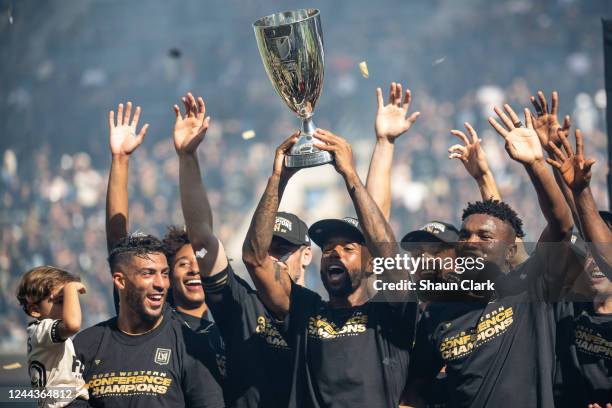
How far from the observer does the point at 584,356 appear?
152 inches

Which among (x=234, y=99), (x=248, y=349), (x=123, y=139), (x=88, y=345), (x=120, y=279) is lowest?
(x=248, y=349)

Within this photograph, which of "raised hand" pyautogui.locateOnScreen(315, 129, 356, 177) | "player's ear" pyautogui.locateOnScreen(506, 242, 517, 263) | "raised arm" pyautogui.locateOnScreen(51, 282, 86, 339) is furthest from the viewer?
"player's ear" pyautogui.locateOnScreen(506, 242, 517, 263)

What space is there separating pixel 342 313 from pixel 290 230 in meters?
0.71

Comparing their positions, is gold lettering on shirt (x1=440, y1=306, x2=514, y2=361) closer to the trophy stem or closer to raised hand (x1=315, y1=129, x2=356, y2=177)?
raised hand (x1=315, y1=129, x2=356, y2=177)

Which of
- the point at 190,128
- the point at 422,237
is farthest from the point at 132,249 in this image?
the point at 422,237

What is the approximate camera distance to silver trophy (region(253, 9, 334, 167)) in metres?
4.21

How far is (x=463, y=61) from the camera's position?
1330cm

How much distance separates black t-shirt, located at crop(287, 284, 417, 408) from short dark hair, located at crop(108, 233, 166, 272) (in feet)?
2.38

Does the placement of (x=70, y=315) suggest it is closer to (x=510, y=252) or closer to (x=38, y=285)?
(x=38, y=285)

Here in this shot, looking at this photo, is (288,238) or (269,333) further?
(288,238)

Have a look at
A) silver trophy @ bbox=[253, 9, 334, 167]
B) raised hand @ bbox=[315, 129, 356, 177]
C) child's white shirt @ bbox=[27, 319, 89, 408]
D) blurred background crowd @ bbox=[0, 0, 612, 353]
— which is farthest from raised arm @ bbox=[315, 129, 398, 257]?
blurred background crowd @ bbox=[0, 0, 612, 353]

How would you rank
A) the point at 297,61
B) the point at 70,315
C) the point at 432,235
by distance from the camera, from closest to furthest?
1. the point at 70,315
2. the point at 297,61
3. the point at 432,235

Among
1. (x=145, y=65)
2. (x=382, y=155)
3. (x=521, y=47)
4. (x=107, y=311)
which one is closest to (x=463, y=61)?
(x=521, y=47)

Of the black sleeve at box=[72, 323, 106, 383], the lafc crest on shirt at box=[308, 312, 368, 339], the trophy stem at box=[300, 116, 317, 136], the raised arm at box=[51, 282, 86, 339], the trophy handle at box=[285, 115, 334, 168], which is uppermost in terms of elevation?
the trophy stem at box=[300, 116, 317, 136]
